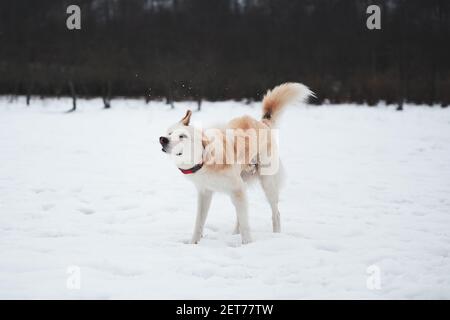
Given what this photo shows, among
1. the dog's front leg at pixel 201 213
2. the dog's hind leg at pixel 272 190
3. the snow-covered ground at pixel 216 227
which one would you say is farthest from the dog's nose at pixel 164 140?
the dog's hind leg at pixel 272 190

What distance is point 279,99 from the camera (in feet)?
16.6

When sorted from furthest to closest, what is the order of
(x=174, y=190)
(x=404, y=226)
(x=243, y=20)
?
(x=243, y=20), (x=174, y=190), (x=404, y=226)

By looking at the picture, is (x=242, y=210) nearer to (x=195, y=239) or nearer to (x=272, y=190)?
(x=195, y=239)

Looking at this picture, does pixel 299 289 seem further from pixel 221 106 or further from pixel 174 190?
pixel 221 106

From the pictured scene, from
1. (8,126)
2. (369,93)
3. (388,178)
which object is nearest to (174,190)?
(388,178)

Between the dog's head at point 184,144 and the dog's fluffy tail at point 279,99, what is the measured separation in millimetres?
1427

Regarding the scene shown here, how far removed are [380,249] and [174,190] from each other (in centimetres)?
367

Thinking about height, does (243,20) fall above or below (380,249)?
above

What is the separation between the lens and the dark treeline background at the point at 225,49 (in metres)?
24.2

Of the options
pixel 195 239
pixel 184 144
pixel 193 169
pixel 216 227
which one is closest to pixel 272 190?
pixel 216 227

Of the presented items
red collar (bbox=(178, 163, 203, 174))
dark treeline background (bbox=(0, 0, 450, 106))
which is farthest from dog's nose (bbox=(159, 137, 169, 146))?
dark treeline background (bbox=(0, 0, 450, 106))

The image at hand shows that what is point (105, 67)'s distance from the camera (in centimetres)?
2628

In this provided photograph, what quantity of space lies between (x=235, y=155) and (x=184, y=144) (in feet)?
2.22

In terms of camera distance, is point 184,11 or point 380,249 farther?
point 184,11
